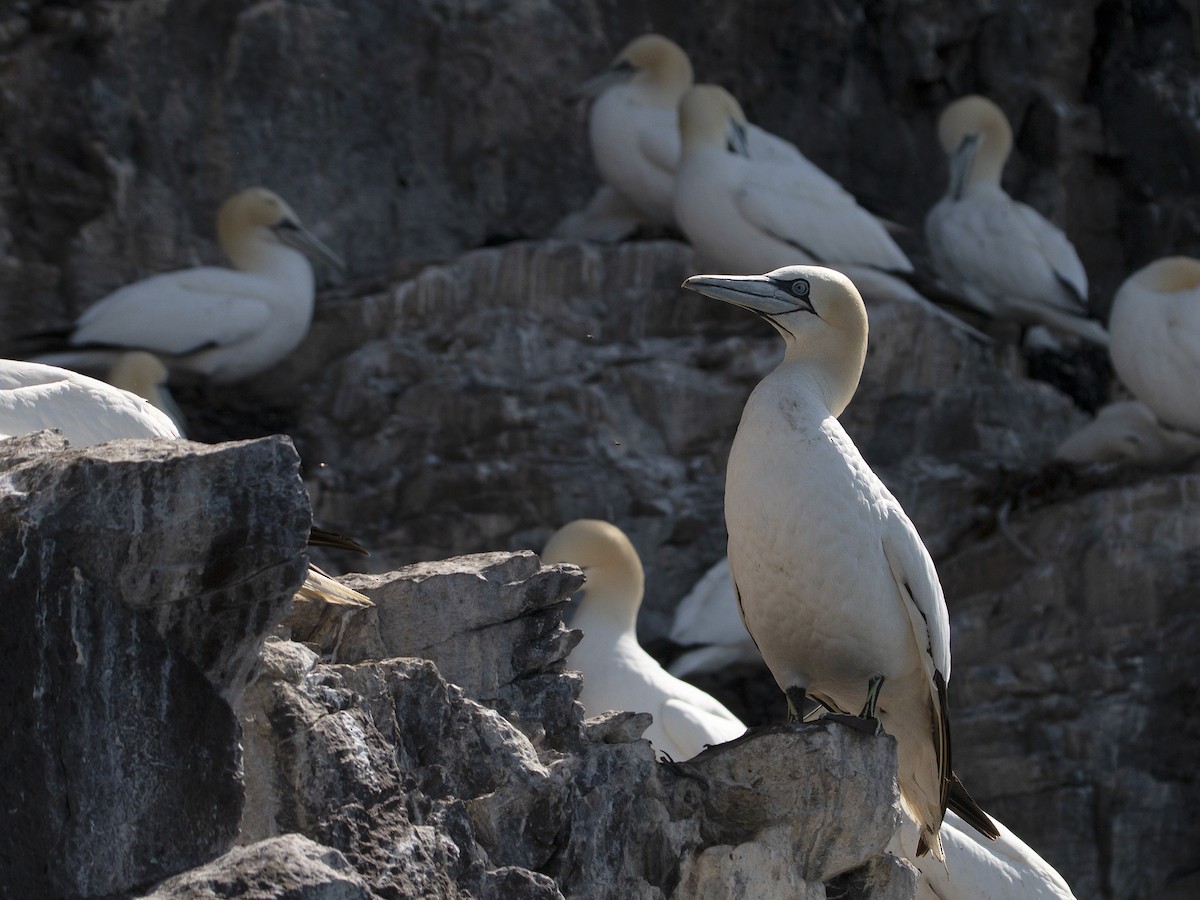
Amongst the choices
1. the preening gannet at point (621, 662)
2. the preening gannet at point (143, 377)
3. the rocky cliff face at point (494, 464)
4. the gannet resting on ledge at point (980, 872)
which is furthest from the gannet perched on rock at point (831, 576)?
the preening gannet at point (143, 377)

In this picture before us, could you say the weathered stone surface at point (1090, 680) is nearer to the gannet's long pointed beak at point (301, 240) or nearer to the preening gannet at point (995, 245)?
the preening gannet at point (995, 245)

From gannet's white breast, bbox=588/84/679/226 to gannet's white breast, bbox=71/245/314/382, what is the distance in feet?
7.42

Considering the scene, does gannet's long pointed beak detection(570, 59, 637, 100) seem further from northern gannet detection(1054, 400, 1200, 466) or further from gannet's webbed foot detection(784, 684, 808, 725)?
gannet's webbed foot detection(784, 684, 808, 725)

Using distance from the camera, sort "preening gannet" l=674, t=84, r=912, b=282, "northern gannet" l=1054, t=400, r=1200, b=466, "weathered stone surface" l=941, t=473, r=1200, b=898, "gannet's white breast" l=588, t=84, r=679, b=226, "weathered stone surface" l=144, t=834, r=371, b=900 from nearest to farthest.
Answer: "weathered stone surface" l=144, t=834, r=371, b=900 < "weathered stone surface" l=941, t=473, r=1200, b=898 < "northern gannet" l=1054, t=400, r=1200, b=466 < "preening gannet" l=674, t=84, r=912, b=282 < "gannet's white breast" l=588, t=84, r=679, b=226

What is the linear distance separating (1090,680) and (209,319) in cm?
488

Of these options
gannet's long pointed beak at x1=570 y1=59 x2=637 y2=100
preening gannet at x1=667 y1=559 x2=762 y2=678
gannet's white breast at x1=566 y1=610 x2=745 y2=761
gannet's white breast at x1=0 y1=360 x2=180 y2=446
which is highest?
gannet's long pointed beak at x1=570 y1=59 x2=637 y2=100

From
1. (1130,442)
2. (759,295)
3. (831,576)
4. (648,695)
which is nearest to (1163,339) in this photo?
(1130,442)

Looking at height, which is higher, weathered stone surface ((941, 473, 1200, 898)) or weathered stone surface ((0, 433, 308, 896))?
weathered stone surface ((0, 433, 308, 896))

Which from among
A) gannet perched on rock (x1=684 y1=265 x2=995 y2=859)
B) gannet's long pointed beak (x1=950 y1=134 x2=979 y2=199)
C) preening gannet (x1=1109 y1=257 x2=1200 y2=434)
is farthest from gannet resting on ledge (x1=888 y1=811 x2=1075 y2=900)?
→ gannet's long pointed beak (x1=950 y1=134 x2=979 y2=199)

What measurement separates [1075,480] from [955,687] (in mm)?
1311

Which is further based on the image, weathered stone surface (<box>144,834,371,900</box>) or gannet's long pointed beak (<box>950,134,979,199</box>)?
gannet's long pointed beak (<box>950,134,979,199</box>)

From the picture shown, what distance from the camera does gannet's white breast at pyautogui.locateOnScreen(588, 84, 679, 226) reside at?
1223 cm

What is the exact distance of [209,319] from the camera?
35.2 ft

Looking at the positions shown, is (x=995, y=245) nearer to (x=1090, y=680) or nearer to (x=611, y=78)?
(x=611, y=78)
